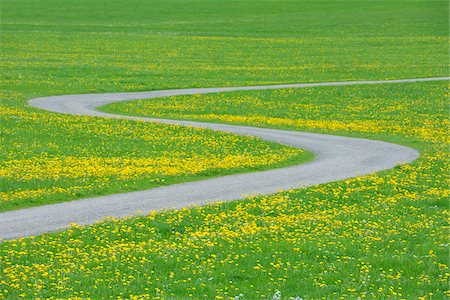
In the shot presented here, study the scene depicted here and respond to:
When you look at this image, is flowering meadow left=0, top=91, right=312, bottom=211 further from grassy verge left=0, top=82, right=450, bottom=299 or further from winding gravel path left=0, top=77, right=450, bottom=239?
grassy verge left=0, top=82, right=450, bottom=299

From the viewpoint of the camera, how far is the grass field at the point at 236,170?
13.8 m

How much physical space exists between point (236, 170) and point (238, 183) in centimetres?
210

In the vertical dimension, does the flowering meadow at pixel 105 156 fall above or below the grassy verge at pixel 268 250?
below

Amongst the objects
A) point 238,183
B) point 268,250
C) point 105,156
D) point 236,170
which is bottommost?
point 236,170

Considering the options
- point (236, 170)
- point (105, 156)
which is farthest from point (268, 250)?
point (105, 156)

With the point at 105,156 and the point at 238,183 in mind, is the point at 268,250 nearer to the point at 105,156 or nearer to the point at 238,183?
the point at 238,183

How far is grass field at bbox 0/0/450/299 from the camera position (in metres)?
13.8

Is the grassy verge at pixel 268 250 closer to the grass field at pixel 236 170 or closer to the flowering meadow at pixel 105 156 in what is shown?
the grass field at pixel 236 170

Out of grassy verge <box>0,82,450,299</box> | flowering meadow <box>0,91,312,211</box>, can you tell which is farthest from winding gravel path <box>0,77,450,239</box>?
grassy verge <box>0,82,450,299</box>

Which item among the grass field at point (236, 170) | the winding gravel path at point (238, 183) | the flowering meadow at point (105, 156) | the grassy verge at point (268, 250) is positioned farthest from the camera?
the flowering meadow at point (105, 156)

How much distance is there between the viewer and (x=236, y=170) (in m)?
24.6

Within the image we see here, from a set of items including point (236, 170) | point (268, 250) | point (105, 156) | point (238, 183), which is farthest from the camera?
point (105, 156)

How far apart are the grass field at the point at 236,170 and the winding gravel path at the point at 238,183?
851 mm

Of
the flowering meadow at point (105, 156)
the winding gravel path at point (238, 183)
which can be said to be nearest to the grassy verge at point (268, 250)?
the winding gravel path at point (238, 183)
